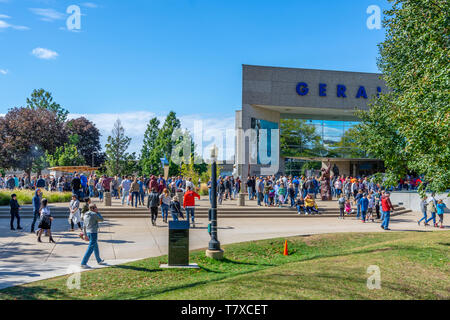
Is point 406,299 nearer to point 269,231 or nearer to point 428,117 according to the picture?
point 428,117

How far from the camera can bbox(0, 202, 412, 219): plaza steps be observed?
2081cm

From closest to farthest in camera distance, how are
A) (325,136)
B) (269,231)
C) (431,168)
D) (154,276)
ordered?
(154,276), (431,168), (269,231), (325,136)

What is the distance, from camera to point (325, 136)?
4359 cm

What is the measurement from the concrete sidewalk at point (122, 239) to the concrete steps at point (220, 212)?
3.52 feet

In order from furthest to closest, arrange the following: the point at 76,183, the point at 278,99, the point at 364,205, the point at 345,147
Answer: the point at 345,147, the point at 278,99, the point at 364,205, the point at 76,183

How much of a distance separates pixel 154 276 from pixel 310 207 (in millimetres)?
15949

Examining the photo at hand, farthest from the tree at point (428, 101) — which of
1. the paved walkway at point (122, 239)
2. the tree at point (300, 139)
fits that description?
the tree at point (300, 139)

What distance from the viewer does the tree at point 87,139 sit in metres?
65.2

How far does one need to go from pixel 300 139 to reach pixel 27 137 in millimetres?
35035

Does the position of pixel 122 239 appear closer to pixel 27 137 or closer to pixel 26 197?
pixel 26 197

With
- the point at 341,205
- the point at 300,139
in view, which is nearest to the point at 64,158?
the point at 300,139

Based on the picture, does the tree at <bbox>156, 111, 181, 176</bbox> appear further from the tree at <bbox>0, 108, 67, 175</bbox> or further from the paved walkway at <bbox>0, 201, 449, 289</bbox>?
the paved walkway at <bbox>0, 201, 449, 289</bbox>

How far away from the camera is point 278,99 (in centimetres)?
3856
